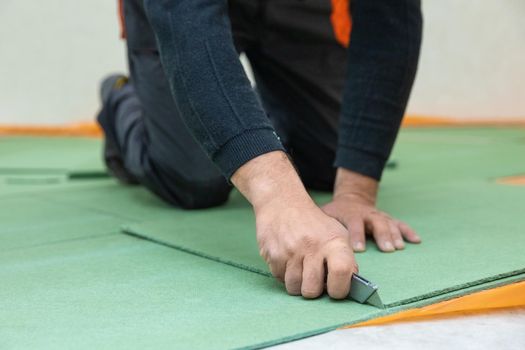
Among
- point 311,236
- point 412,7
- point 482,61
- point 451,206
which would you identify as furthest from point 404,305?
point 482,61

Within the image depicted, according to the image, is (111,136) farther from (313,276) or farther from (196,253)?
(313,276)

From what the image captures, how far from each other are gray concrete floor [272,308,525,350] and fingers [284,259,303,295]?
11 centimetres

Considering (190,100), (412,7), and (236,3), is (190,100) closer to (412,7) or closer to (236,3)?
(412,7)

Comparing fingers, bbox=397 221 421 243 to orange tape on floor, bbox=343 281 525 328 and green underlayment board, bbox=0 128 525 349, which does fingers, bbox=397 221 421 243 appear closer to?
green underlayment board, bbox=0 128 525 349

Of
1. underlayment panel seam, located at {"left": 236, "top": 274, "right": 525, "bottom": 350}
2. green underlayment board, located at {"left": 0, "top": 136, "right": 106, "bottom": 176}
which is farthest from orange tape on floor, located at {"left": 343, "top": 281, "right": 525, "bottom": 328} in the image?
green underlayment board, located at {"left": 0, "top": 136, "right": 106, "bottom": 176}

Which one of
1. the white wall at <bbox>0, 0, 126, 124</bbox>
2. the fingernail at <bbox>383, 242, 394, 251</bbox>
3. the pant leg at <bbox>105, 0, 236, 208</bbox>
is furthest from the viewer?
the white wall at <bbox>0, 0, 126, 124</bbox>

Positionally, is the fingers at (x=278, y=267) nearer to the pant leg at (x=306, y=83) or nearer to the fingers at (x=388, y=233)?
the fingers at (x=388, y=233)

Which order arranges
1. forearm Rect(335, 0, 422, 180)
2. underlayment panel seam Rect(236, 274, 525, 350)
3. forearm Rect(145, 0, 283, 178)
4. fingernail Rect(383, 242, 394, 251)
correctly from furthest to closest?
forearm Rect(335, 0, 422, 180), fingernail Rect(383, 242, 394, 251), forearm Rect(145, 0, 283, 178), underlayment panel seam Rect(236, 274, 525, 350)

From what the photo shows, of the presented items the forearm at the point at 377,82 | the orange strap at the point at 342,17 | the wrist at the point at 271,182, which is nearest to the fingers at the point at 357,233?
the forearm at the point at 377,82

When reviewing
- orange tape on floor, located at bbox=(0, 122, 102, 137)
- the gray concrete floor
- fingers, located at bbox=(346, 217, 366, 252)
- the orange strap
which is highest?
the orange strap

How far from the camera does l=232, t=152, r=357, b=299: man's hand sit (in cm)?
92

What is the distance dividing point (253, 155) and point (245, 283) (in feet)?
0.62

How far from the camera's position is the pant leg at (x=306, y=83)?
6.22 feet

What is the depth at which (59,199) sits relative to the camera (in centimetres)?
200
